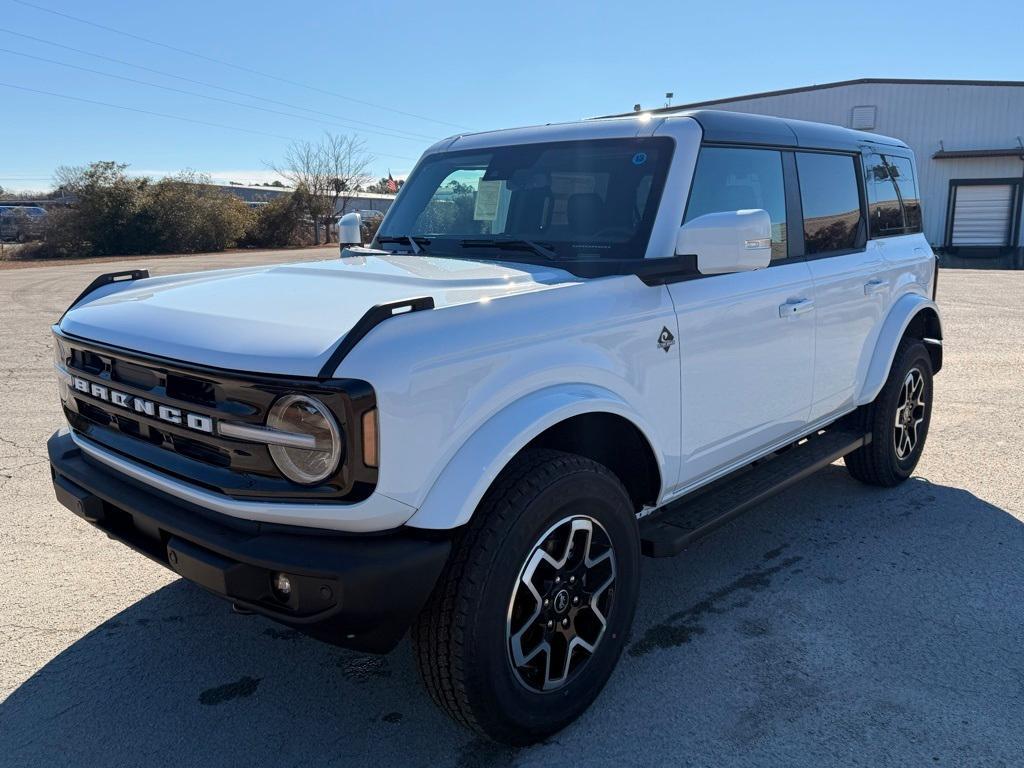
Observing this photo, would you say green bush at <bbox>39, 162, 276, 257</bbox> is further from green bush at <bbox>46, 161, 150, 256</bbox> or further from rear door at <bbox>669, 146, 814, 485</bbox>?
rear door at <bbox>669, 146, 814, 485</bbox>

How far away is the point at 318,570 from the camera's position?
211cm

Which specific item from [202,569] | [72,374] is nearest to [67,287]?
[72,374]

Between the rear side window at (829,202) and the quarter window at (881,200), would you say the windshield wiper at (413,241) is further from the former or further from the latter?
the quarter window at (881,200)

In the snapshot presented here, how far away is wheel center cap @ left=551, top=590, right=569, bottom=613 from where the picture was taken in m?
2.64

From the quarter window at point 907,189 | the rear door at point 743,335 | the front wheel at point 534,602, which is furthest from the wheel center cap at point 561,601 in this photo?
the quarter window at point 907,189

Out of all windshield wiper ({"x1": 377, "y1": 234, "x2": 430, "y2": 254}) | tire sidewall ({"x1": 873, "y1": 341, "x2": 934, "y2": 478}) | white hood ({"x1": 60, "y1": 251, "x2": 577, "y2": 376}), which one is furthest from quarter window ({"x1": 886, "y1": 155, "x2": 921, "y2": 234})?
white hood ({"x1": 60, "y1": 251, "x2": 577, "y2": 376})

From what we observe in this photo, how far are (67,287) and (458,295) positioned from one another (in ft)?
59.3

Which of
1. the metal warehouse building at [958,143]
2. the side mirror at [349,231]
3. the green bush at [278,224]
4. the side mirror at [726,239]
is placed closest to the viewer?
the side mirror at [726,239]

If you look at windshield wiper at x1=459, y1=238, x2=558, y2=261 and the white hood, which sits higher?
windshield wiper at x1=459, y1=238, x2=558, y2=261

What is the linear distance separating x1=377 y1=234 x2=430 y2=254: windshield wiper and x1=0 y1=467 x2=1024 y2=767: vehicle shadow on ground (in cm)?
178

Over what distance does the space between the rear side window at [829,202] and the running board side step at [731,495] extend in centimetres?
103

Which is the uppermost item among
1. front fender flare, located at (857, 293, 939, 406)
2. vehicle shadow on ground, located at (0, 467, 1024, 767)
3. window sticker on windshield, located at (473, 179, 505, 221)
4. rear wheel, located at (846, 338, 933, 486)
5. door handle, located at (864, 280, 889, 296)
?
window sticker on windshield, located at (473, 179, 505, 221)

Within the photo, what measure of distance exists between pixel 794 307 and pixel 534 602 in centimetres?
195

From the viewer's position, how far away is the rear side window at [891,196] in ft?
15.6
